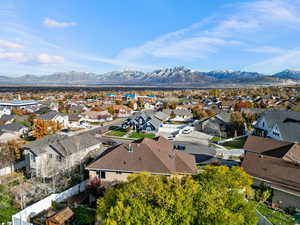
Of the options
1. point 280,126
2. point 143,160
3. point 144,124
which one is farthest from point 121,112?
point 143,160

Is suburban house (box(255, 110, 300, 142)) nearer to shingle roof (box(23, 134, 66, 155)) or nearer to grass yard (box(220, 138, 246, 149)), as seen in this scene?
grass yard (box(220, 138, 246, 149))

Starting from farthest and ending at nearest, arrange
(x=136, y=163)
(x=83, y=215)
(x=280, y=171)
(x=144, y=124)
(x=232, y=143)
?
(x=144, y=124), (x=232, y=143), (x=136, y=163), (x=280, y=171), (x=83, y=215)

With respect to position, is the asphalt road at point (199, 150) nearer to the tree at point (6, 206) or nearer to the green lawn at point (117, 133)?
the green lawn at point (117, 133)

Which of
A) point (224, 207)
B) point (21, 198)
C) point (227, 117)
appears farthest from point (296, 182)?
point (227, 117)

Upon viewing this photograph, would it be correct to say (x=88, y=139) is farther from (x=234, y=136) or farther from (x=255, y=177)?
(x=234, y=136)

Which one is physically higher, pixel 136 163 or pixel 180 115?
pixel 136 163

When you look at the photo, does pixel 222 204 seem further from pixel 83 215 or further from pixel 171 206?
pixel 83 215

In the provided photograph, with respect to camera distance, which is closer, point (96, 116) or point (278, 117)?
point (278, 117)
